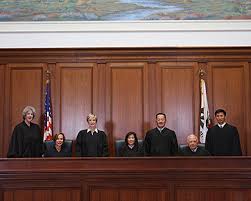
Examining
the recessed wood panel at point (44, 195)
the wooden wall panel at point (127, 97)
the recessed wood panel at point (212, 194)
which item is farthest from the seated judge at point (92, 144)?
the wooden wall panel at point (127, 97)

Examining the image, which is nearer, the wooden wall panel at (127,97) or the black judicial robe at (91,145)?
the black judicial robe at (91,145)

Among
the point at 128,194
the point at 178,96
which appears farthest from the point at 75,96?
the point at 128,194

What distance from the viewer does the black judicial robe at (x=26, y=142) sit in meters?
6.99

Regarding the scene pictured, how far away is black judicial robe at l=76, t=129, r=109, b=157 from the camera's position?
23.4ft

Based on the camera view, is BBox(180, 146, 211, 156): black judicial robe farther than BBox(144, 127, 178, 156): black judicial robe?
No

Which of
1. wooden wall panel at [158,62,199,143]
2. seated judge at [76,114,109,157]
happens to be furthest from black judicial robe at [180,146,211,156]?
wooden wall panel at [158,62,199,143]

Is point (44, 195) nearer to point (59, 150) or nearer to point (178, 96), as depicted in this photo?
point (59, 150)

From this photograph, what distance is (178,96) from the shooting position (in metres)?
8.96

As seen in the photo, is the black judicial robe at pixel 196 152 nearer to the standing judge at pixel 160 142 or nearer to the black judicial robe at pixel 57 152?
the standing judge at pixel 160 142

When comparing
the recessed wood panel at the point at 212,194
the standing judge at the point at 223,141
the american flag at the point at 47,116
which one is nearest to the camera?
the recessed wood panel at the point at 212,194

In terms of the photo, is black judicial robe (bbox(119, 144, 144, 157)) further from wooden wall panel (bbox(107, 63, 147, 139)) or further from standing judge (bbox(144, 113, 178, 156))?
wooden wall panel (bbox(107, 63, 147, 139))

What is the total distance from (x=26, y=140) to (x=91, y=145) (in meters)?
1.03

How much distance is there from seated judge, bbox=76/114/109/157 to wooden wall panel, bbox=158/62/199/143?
2111 mm

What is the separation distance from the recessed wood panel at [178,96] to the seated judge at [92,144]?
211 cm
